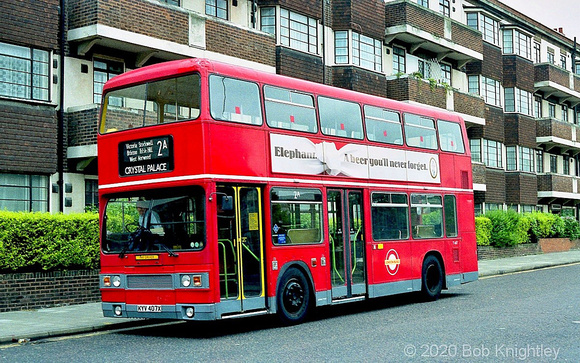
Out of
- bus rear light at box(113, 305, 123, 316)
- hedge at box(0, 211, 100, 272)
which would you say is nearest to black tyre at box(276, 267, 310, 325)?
bus rear light at box(113, 305, 123, 316)

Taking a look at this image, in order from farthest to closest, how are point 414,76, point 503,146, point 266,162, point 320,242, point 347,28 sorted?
point 503,146 → point 414,76 → point 347,28 → point 320,242 → point 266,162

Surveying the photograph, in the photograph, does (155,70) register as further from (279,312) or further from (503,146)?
(503,146)

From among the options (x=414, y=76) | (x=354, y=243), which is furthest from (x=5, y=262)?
(x=414, y=76)

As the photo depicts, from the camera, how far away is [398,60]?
3238 centimetres

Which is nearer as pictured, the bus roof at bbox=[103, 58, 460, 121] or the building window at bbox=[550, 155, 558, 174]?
the bus roof at bbox=[103, 58, 460, 121]

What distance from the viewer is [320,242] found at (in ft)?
45.4

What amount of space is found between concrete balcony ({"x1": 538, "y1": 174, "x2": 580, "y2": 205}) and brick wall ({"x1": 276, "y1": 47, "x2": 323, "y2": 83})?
21.5m

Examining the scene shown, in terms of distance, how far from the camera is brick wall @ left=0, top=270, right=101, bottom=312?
49.0 feet

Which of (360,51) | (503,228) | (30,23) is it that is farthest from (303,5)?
(503,228)

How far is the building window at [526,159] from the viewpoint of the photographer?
41.8 metres

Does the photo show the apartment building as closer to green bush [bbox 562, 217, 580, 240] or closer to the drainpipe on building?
the drainpipe on building

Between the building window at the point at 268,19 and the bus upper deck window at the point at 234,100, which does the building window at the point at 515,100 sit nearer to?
the building window at the point at 268,19

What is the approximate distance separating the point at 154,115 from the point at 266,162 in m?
1.95

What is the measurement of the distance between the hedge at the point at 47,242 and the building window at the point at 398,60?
18.3 metres
